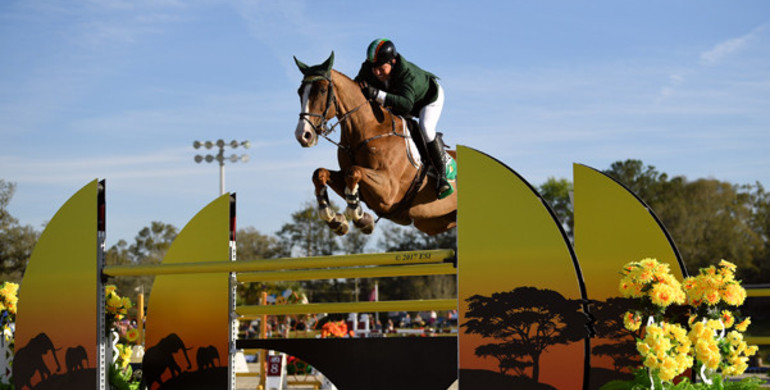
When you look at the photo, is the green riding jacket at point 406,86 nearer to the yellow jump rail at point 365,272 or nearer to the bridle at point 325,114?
the bridle at point 325,114

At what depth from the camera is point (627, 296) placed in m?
3.92

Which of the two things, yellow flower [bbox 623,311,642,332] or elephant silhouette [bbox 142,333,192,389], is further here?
elephant silhouette [bbox 142,333,192,389]

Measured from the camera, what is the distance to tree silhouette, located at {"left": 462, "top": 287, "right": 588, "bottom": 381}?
3.62 meters

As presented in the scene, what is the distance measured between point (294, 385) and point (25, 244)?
19.6 meters

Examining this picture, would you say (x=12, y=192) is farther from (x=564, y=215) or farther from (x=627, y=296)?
(x=627, y=296)

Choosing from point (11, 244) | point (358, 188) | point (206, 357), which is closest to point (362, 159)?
point (358, 188)

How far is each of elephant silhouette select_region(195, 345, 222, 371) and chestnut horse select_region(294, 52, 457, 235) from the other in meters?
1.14

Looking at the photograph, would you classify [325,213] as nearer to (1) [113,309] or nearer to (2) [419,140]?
(2) [419,140]

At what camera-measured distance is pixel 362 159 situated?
16.9ft

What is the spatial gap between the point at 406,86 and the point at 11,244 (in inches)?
1051

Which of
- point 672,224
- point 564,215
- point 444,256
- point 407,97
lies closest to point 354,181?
point 407,97

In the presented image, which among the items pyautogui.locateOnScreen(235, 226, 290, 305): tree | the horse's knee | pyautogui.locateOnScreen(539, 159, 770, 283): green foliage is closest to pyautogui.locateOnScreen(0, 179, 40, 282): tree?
pyautogui.locateOnScreen(235, 226, 290, 305): tree

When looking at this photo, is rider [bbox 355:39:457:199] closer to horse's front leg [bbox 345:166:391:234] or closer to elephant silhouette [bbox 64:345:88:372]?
horse's front leg [bbox 345:166:391:234]

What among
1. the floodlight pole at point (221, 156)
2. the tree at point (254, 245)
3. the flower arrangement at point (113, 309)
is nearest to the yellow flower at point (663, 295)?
the flower arrangement at point (113, 309)
